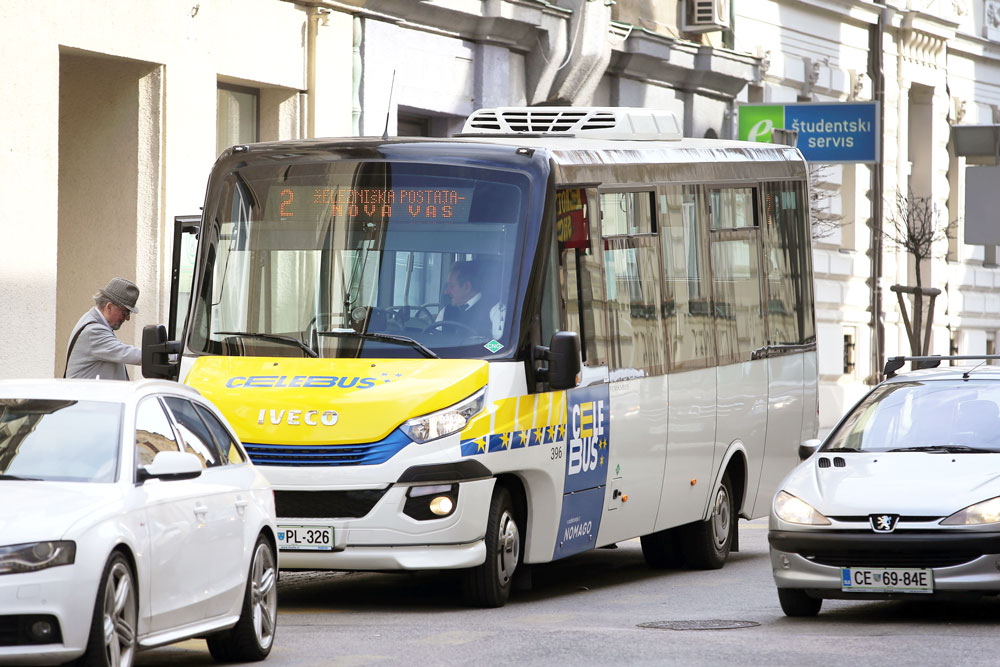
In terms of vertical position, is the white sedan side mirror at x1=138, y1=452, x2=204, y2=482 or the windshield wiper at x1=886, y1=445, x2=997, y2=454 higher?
the white sedan side mirror at x1=138, y1=452, x2=204, y2=482

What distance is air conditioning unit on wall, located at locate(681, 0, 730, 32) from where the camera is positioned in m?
30.8

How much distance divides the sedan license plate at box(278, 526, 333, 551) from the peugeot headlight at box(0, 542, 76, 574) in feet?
12.3

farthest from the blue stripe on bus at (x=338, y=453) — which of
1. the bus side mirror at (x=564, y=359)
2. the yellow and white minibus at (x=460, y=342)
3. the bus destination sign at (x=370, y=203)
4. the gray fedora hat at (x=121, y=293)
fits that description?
the gray fedora hat at (x=121, y=293)

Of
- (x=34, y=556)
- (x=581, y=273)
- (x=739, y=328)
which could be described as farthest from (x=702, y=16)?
(x=34, y=556)

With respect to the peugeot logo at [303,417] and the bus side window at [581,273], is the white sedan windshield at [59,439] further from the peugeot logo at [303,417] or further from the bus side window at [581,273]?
the bus side window at [581,273]

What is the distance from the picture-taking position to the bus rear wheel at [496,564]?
12070 millimetres

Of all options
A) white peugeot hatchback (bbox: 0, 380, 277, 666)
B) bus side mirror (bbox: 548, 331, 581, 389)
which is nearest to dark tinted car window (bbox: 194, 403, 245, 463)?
white peugeot hatchback (bbox: 0, 380, 277, 666)

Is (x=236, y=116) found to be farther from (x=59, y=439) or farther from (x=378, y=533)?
(x=59, y=439)

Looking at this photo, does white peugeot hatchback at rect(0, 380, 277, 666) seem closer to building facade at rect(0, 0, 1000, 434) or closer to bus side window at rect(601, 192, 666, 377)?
bus side window at rect(601, 192, 666, 377)

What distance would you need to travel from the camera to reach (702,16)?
30.9 metres

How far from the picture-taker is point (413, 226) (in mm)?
12570

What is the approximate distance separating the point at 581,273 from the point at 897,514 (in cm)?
301

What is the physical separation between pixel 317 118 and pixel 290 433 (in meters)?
11.2

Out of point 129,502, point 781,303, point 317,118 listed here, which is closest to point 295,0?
point 317,118
